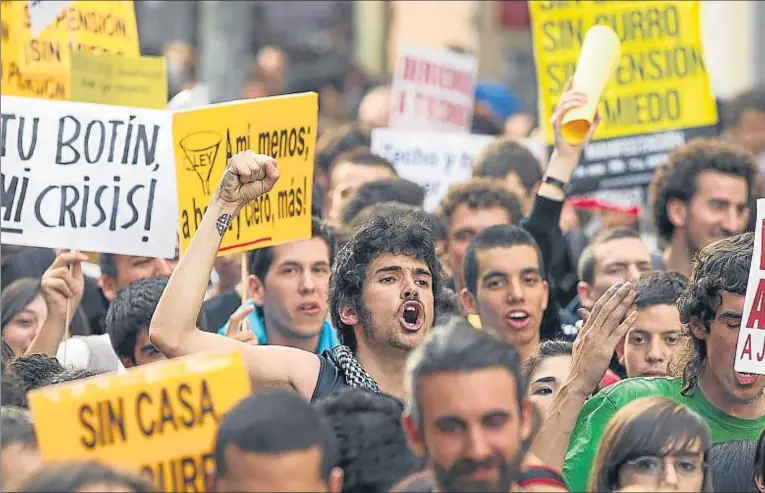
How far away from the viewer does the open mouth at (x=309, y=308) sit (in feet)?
24.3

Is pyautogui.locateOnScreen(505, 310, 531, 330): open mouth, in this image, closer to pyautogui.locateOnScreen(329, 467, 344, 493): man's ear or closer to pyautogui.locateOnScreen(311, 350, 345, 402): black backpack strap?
pyautogui.locateOnScreen(311, 350, 345, 402): black backpack strap

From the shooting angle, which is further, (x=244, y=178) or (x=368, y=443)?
(x=244, y=178)

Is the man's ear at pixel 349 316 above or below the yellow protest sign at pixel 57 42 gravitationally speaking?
below

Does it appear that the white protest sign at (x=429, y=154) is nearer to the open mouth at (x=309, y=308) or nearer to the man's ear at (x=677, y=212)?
the man's ear at (x=677, y=212)

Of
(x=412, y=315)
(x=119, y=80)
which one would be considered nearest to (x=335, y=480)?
(x=412, y=315)

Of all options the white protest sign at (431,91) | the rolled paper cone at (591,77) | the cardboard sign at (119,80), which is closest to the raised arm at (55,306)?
the cardboard sign at (119,80)

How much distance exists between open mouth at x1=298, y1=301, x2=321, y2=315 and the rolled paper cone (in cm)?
135

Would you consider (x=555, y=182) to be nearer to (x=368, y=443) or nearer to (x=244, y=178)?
(x=244, y=178)

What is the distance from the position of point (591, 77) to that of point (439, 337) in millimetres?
3631

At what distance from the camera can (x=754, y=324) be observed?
568 cm

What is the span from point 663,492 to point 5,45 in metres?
5.15

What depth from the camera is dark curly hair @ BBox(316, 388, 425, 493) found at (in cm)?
475

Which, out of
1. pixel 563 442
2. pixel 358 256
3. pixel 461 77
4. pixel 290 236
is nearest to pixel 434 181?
pixel 461 77

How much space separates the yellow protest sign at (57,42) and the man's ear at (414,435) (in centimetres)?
452
